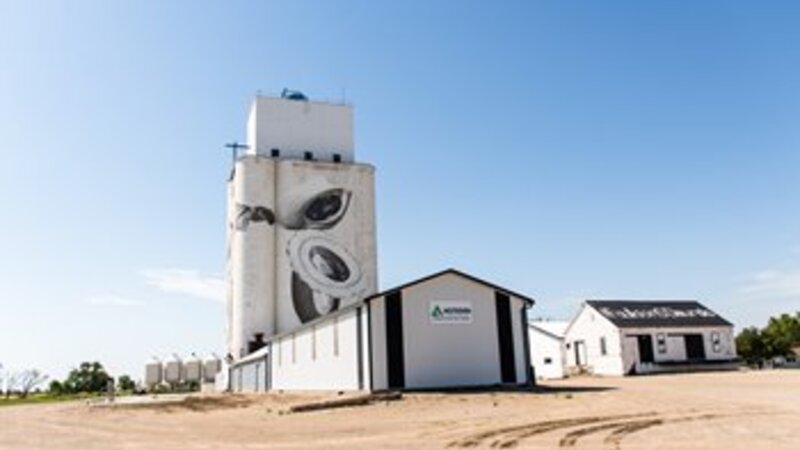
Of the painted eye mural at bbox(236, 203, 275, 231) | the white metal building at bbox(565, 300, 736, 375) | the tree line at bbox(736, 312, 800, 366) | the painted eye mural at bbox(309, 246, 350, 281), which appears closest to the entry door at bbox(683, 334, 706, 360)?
the white metal building at bbox(565, 300, 736, 375)

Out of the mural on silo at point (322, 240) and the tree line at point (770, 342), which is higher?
the mural on silo at point (322, 240)

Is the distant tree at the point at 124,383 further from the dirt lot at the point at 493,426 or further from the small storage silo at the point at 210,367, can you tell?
the dirt lot at the point at 493,426

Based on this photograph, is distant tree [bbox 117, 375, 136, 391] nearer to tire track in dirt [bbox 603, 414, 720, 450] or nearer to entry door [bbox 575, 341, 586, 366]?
entry door [bbox 575, 341, 586, 366]

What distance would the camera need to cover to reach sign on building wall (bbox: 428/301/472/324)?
3144cm

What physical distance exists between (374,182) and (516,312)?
37.4 metres

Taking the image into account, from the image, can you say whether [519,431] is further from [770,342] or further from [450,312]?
[770,342]

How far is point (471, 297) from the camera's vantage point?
106 ft

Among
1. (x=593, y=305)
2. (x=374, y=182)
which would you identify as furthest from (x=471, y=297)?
(x=374, y=182)

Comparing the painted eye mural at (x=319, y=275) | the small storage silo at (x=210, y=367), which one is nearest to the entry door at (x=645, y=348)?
the painted eye mural at (x=319, y=275)

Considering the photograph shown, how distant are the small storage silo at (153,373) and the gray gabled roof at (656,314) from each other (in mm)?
62039

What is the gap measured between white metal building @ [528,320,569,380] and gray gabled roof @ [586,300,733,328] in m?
4.57

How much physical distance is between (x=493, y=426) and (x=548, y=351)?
41.1 meters

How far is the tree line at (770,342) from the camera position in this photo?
70.6 m

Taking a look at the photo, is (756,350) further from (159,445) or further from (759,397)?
(159,445)
